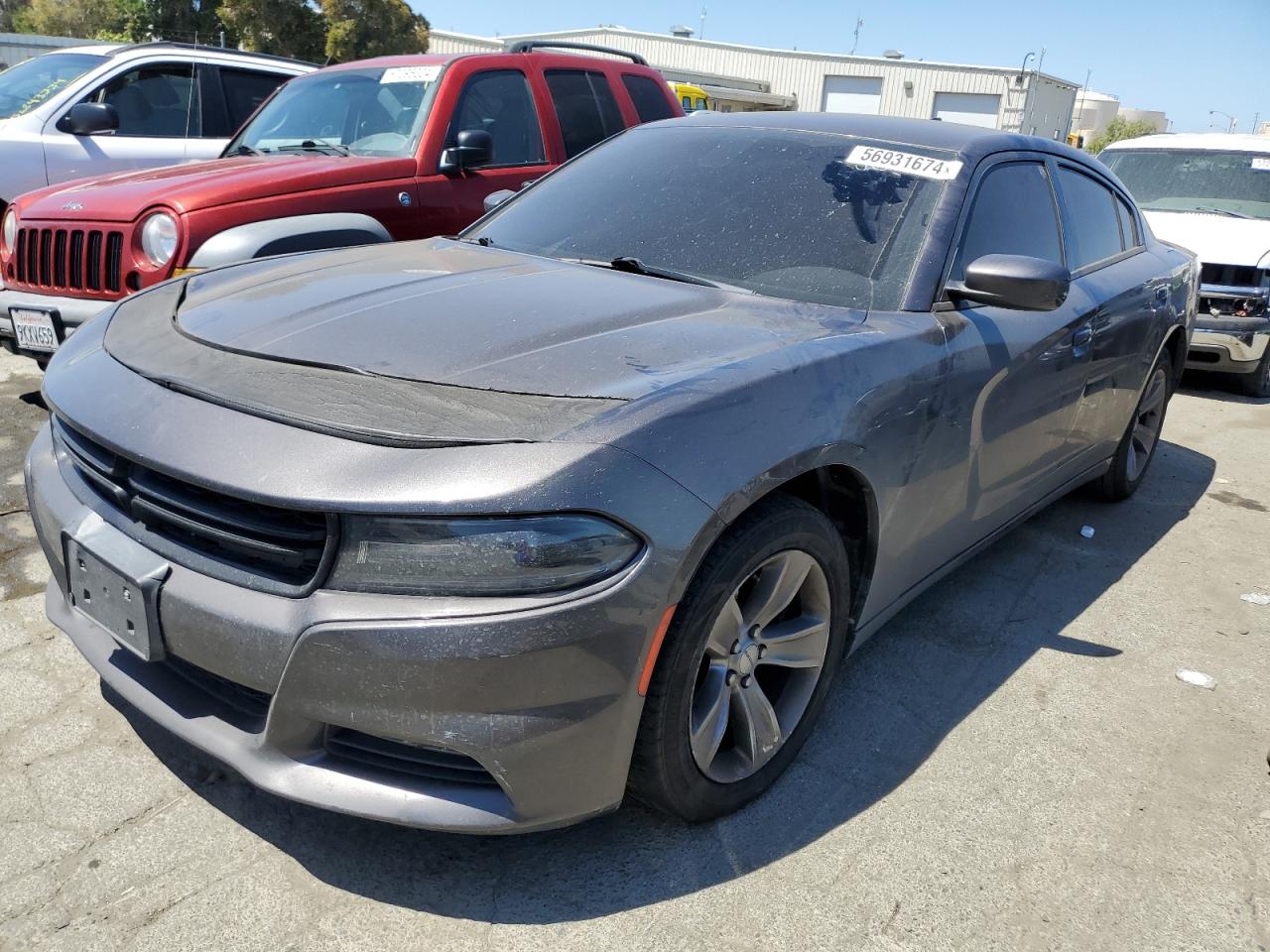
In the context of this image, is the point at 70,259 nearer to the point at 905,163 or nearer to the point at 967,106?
the point at 905,163

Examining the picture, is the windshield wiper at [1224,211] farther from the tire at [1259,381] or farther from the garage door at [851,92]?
the garage door at [851,92]

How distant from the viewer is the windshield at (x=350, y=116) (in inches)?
213

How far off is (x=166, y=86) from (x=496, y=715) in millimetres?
6904

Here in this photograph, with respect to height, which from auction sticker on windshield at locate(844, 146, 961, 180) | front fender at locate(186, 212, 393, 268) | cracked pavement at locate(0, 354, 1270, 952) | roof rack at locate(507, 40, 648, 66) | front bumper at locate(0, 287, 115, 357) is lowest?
cracked pavement at locate(0, 354, 1270, 952)

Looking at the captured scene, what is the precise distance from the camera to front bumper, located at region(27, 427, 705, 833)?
178 cm

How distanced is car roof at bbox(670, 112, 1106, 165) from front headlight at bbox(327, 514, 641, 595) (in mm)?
2079

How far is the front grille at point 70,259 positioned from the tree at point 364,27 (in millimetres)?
25896

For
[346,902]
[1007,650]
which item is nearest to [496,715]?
[346,902]

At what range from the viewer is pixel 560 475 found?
1.80 metres

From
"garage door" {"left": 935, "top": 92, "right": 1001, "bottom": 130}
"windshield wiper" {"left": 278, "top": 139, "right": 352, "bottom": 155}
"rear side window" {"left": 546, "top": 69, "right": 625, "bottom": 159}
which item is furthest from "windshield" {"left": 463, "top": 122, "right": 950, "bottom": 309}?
"garage door" {"left": 935, "top": 92, "right": 1001, "bottom": 130}

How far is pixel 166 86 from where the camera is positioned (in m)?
7.13

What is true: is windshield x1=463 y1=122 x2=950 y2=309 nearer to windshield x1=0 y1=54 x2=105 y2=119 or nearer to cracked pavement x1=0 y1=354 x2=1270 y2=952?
cracked pavement x1=0 y1=354 x2=1270 y2=952

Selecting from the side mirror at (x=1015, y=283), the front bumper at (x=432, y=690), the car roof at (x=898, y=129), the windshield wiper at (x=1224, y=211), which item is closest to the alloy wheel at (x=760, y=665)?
the front bumper at (x=432, y=690)

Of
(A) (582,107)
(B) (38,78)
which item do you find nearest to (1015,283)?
(A) (582,107)
